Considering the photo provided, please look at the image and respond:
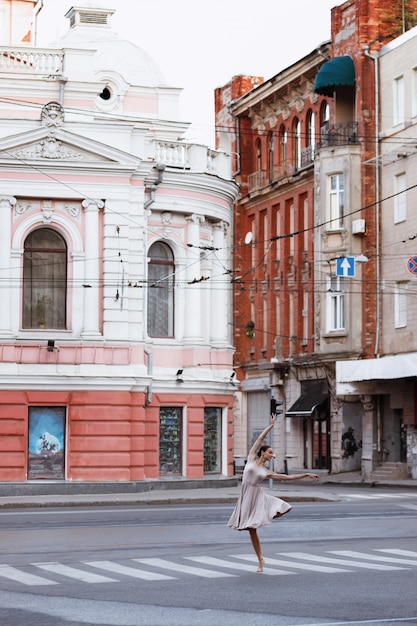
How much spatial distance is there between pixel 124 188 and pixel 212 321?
17.6 ft

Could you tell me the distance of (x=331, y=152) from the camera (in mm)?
54938

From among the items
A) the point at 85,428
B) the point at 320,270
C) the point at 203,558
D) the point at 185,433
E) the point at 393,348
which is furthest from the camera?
the point at 320,270

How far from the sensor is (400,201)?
2058 inches

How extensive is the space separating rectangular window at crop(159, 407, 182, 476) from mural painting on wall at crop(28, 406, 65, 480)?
331 cm

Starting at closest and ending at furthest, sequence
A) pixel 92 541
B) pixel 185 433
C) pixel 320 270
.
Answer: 1. pixel 92 541
2. pixel 185 433
3. pixel 320 270

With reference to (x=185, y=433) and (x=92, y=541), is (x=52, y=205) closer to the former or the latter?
(x=185, y=433)

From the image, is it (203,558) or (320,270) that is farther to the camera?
(320,270)

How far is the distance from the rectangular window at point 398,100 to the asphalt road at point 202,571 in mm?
27060

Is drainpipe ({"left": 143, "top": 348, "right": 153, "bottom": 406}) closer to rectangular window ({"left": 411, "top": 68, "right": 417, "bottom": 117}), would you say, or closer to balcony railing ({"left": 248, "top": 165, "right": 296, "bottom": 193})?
rectangular window ({"left": 411, "top": 68, "right": 417, "bottom": 117})

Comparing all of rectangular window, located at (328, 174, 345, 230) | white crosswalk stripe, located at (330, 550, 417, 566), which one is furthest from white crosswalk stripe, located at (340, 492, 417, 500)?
white crosswalk stripe, located at (330, 550, 417, 566)

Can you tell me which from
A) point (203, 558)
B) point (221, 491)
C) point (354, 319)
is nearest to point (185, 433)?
point (221, 491)

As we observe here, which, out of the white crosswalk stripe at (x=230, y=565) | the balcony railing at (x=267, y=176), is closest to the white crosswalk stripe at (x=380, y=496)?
the white crosswalk stripe at (x=230, y=565)

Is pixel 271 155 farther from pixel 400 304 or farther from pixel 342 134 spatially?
pixel 400 304

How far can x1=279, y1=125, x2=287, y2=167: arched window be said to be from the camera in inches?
2506
